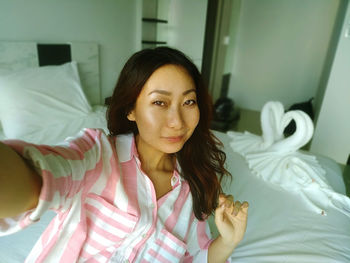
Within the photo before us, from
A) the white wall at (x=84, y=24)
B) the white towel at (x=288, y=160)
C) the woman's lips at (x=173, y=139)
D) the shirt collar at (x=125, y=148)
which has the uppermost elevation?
the white wall at (x=84, y=24)

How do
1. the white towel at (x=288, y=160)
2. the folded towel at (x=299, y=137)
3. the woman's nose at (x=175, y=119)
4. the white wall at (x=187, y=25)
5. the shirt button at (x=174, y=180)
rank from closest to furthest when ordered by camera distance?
the woman's nose at (x=175, y=119), the shirt button at (x=174, y=180), the white towel at (x=288, y=160), the folded towel at (x=299, y=137), the white wall at (x=187, y=25)

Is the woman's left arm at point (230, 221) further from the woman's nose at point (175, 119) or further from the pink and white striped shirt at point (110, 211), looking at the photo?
the woman's nose at point (175, 119)

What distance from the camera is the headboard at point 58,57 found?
156 cm

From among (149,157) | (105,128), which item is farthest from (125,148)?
(105,128)

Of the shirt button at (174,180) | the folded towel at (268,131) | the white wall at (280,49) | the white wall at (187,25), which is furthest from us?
the white wall at (280,49)

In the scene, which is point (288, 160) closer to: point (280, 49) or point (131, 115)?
point (131, 115)

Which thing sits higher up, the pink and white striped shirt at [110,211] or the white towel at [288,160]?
the pink and white striped shirt at [110,211]

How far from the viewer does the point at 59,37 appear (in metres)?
1.86

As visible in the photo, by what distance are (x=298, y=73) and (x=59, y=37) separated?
394 cm

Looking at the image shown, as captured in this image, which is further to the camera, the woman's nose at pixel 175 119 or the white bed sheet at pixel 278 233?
the white bed sheet at pixel 278 233

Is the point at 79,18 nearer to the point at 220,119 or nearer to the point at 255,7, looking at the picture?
the point at 220,119

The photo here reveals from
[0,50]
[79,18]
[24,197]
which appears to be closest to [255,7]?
[79,18]

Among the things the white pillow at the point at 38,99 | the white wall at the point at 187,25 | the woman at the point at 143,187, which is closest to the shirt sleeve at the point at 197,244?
the woman at the point at 143,187

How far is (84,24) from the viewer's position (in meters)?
2.03
